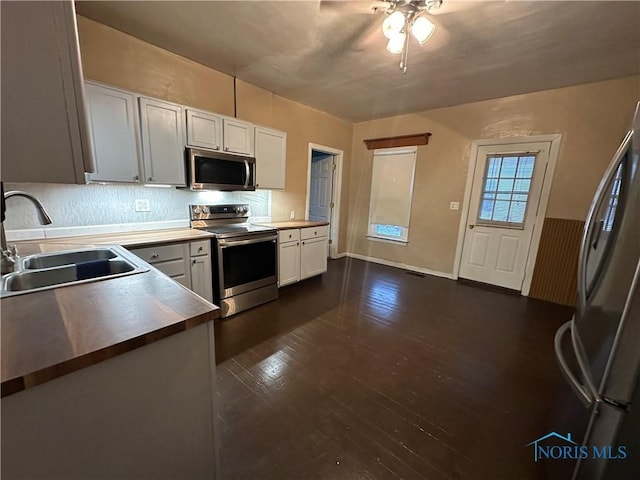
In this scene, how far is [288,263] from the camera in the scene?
3350mm

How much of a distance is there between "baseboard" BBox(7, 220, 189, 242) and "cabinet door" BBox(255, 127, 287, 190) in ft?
3.61

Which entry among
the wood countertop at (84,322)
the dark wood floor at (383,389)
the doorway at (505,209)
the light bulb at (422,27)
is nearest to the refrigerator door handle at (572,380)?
the dark wood floor at (383,389)

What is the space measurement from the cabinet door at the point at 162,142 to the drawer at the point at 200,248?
618mm

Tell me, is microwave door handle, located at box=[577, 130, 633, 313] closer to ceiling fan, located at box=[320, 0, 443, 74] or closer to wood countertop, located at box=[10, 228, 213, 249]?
ceiling fan, located at box=[320, 0, 443, 74]

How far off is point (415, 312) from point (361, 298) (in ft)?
2.19

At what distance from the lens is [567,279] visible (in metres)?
3.26

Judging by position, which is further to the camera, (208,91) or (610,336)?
(208,91)

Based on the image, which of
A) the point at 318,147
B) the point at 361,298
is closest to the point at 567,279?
the point at 361,298

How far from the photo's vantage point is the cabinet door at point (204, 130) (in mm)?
2504

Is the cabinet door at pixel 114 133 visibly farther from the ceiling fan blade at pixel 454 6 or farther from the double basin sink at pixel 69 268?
the ceiling fan blade at pixel 454 6

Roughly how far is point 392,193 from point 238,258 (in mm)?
3138

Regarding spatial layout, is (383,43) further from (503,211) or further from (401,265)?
(401,265)

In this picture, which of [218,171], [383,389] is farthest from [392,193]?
[383,389]

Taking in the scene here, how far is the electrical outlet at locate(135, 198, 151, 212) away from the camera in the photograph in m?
2.53
